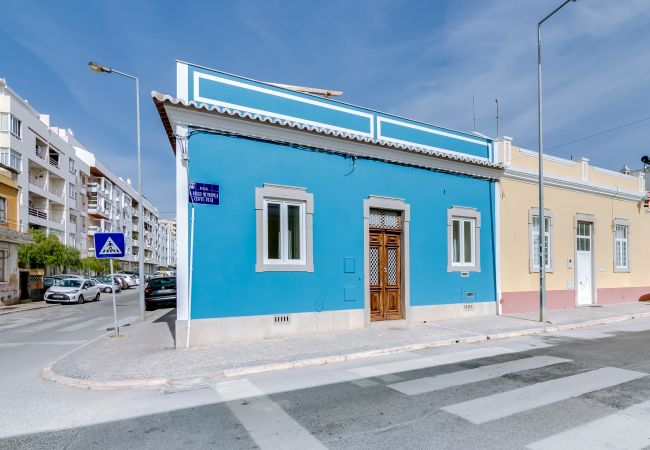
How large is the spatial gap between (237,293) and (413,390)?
4631 mm

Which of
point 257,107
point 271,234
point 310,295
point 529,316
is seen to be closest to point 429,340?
point 310,295

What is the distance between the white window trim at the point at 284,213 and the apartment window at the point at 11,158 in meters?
33.8

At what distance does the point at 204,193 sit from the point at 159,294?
12.2 metres

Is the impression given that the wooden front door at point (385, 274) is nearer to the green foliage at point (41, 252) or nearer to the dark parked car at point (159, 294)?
the dark parked car at point (159, 294)

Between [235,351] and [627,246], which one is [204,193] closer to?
[235,351]

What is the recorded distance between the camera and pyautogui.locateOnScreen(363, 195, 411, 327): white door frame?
10.5 metres

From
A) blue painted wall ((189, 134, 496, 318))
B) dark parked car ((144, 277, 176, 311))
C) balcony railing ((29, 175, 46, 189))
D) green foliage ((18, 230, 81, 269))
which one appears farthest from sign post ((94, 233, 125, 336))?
balcony railing ((29, 175, 46, 189))

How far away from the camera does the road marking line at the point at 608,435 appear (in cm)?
379

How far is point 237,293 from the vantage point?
8781 mm

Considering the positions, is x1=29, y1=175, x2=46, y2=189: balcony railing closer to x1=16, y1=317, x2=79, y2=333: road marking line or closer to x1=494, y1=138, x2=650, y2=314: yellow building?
x1=16, y1=317, x2=79, y2=333: road marking line

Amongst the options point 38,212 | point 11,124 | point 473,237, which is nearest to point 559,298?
point 473,237

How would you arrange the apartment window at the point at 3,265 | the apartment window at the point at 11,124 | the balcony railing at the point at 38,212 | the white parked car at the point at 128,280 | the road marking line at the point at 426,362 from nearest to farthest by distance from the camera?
the road marking line at the point at 426,362, the apartment window at the point at 3,265, the apartment window at the point at 11,124, the balcony railing at the point at 38,212, the white parked car at the point at 128,280

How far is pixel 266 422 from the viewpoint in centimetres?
446

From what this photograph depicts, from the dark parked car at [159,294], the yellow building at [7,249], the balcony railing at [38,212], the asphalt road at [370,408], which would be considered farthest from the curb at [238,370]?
the balcony railing at [38,212]
